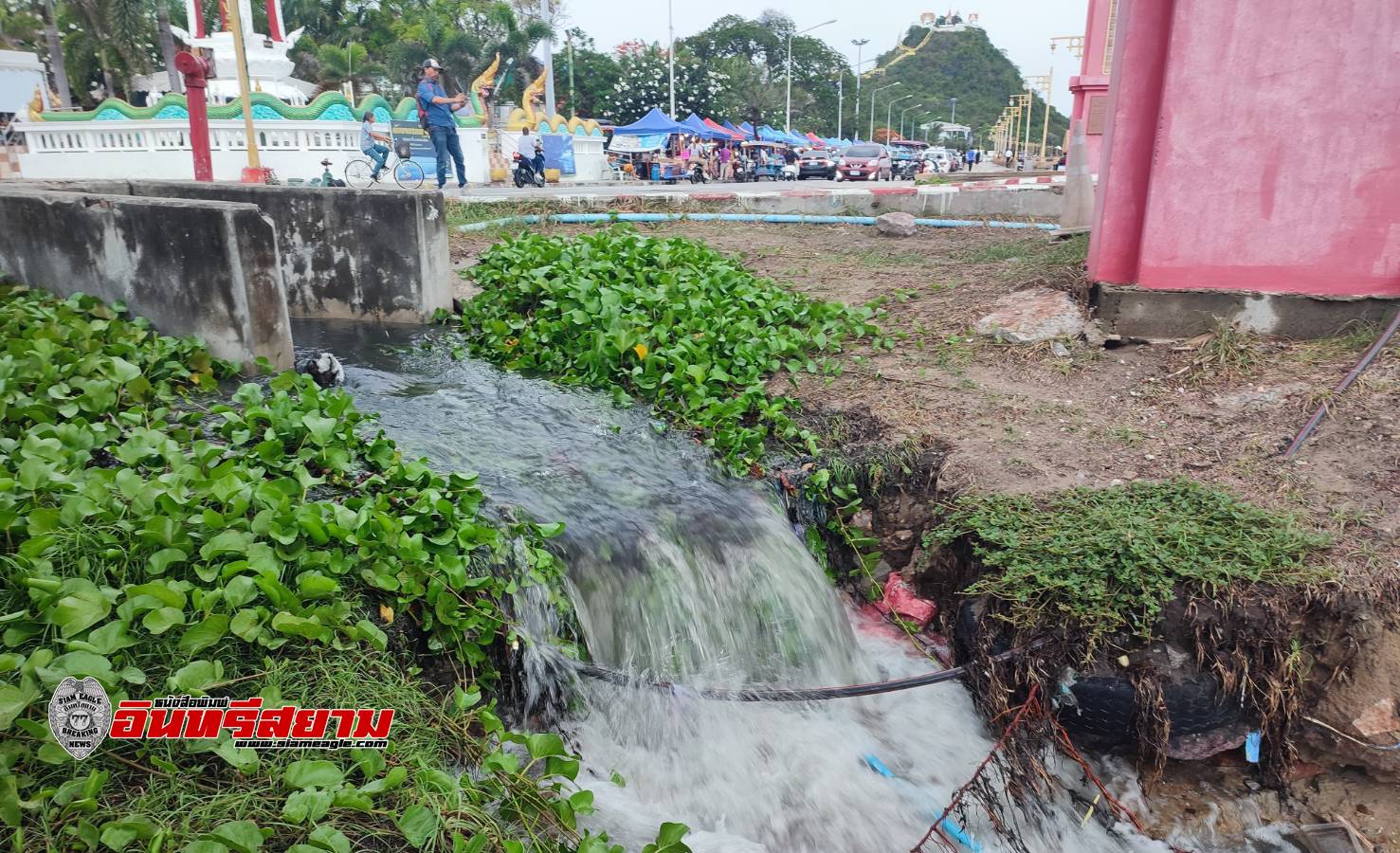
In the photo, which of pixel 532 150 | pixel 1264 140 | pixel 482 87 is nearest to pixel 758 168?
pixel 532 150

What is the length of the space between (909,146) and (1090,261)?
160 feet

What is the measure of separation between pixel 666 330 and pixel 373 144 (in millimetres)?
12574

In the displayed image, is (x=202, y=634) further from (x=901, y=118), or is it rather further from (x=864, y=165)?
(x=901, y=118)

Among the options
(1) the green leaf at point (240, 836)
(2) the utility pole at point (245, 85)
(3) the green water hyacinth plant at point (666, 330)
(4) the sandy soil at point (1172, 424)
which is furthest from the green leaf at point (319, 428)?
(2) the utility pole at point (245, 85)

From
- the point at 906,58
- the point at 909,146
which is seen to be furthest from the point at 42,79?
the point at 906,58

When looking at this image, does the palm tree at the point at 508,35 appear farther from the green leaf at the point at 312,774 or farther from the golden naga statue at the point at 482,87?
the green leaf at the point at 312,774

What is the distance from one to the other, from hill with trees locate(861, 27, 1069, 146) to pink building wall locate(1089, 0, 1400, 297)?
102 meters

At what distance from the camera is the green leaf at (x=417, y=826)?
80.2 inches

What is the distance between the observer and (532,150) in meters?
24.0

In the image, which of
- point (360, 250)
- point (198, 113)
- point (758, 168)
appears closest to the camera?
point (360, 250)

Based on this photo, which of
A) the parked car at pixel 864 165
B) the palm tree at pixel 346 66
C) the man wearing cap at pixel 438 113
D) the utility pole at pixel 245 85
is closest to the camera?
the utility pole at pixel 245 85

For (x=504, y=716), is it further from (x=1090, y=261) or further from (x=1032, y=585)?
(x=1090, y=261)

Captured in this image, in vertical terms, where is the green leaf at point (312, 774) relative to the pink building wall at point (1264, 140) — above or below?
below

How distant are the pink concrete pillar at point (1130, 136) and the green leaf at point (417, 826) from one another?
18.0ft
